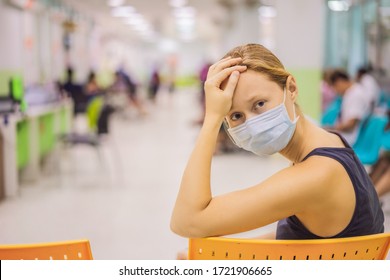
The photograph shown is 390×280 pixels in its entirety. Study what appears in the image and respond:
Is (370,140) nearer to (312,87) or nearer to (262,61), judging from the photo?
(312,87)

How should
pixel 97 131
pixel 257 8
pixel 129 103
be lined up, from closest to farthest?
pixel 97 131 < pixel 257 8 < pixel 129 103

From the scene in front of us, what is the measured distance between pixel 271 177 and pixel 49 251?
522 millimetres

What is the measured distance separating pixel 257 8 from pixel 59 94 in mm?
6489

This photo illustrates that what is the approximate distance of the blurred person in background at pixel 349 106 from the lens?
522 cm

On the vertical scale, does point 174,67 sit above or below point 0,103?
below

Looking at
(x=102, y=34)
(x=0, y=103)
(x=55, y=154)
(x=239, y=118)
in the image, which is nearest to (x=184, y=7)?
(x=102, y=34)

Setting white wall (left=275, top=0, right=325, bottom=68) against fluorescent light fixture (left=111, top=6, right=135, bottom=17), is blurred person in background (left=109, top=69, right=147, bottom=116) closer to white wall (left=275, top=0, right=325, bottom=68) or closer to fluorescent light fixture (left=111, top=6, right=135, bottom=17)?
fluorescent light fixture (left=111, top=6, right=135, bottom=17)

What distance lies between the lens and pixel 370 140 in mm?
4203

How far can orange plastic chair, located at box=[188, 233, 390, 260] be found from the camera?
1.14m

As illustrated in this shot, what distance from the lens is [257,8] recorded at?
12.2 m

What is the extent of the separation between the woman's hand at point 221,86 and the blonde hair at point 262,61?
0.08 feet
